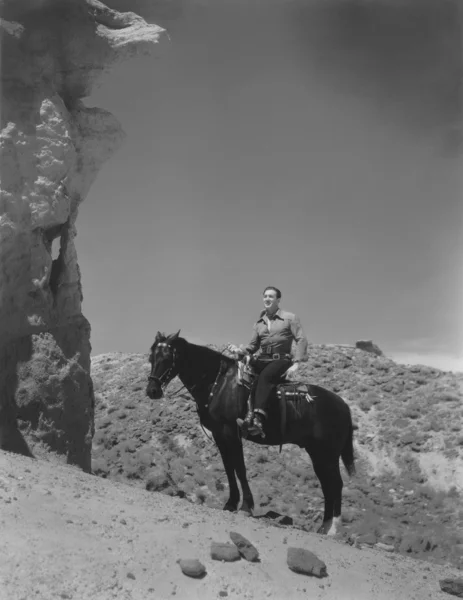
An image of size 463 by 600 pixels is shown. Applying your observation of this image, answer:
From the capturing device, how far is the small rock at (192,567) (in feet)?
19.3

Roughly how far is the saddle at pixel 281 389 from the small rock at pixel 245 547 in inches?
99.6

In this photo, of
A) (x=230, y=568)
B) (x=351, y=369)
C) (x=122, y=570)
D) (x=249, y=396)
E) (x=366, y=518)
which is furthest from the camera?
(x=351, y=369)

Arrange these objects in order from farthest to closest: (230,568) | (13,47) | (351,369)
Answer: (351,369) → (13,47) → (230,568)

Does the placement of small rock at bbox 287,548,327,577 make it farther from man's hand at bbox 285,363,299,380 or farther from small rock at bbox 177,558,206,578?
man's hand at bbox 285,363,299,380

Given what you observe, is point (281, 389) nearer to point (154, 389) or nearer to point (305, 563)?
point (154, 389)

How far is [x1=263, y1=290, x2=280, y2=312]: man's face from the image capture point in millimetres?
9438

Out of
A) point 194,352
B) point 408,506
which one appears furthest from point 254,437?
point 408,506

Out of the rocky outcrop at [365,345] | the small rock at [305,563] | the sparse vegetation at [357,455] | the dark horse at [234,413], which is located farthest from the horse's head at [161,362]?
the rocky outcrop at [365,345]

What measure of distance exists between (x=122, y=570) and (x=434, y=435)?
635 inches

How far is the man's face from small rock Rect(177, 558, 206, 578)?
4.22 metres

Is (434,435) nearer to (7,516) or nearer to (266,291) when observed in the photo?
(266,291)

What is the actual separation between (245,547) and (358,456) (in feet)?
45.5

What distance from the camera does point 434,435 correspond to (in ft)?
65.5

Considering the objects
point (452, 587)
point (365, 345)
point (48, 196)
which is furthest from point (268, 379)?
point (365, 345)
